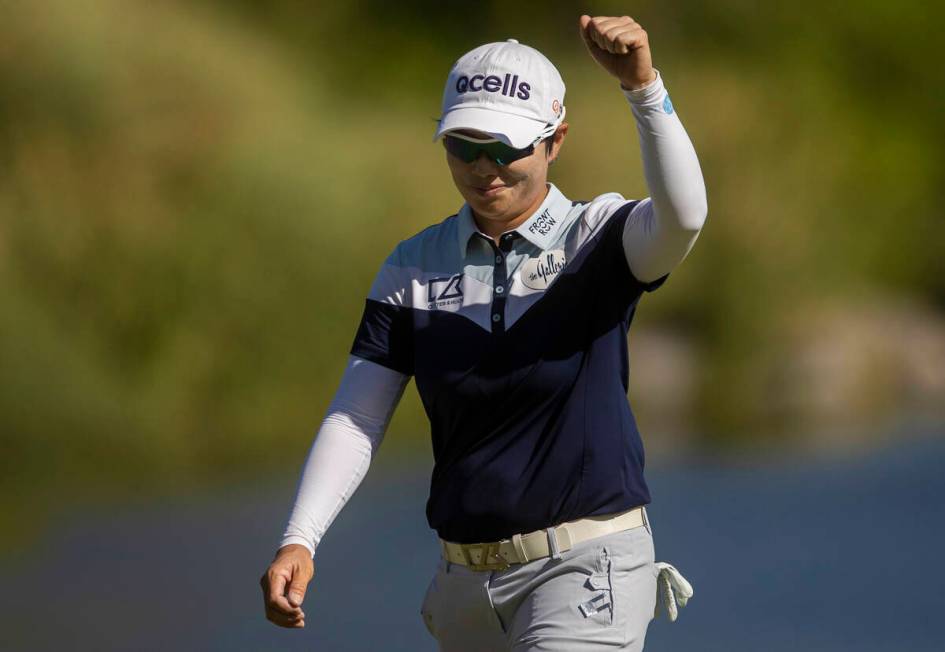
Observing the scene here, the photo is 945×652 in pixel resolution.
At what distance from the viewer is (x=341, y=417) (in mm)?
2529

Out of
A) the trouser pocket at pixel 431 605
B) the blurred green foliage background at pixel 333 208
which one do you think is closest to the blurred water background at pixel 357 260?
the blurred green foliage background at pixel 333 208

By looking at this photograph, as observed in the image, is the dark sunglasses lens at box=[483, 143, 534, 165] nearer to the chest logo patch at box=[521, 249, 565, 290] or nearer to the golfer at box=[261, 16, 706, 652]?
the golfer at box=[261, 16, 706, 652]

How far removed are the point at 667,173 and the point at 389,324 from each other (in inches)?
23.6

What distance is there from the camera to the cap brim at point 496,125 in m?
2.34

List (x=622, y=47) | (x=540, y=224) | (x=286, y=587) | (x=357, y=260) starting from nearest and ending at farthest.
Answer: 1. (x=622, y=47)
2. (x=286, y=587)
3. (x=540, y=224)
4. (x=357, y=260)

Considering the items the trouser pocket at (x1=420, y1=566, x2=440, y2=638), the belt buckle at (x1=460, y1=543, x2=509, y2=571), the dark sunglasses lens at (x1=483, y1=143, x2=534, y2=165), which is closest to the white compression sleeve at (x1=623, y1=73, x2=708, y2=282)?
the dark sunglasses lens at (x1=483, y1=143, x2=534, y2=165)

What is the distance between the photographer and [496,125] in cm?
235

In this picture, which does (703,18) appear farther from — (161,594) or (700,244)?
(161,594)

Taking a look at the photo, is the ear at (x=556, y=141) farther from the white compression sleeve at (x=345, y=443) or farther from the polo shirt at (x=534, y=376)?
the white compression sleeve at (x=345, y=443)

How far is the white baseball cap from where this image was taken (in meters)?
2.36

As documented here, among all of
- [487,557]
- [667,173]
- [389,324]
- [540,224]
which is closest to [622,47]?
[667,173]

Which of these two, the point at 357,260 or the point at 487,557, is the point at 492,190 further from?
the point at 357,260

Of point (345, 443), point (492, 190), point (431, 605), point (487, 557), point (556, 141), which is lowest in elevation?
point (431, 605)

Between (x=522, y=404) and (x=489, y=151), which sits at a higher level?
(x=489, y=151)
